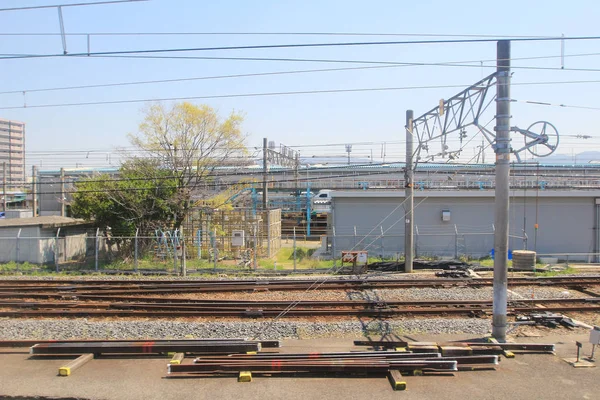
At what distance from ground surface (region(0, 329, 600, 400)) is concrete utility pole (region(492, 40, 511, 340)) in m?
1.67

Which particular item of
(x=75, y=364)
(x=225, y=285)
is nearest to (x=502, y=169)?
(x=75, y=364)

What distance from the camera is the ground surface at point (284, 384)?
20.4 ft

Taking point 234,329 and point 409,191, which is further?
point 409,191

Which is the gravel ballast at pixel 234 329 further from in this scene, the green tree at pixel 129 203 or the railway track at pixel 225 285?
the green tree at pixel 129 203

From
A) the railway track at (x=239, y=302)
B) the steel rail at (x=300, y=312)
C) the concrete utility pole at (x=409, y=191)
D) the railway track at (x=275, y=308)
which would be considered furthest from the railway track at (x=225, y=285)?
the concrete utility pole at (x=409, y=191)

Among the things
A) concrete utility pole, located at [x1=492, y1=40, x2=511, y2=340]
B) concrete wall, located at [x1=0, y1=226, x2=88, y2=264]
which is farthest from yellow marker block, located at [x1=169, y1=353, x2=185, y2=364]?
concrete wall, located at [x1=0, y1=226, x2=88, y2=264]

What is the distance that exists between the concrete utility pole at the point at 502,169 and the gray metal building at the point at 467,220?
45.8ft

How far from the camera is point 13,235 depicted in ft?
67.6

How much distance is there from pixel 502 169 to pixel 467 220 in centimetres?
1540

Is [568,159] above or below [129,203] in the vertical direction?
above

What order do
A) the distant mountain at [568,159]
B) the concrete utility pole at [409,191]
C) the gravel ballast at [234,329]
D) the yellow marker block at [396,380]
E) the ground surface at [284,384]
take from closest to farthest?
the ground surface at [284,384]
the yellow marker block at [396,380]
the gravel ballast at [234,329]
the concrete utility pole at [409,191]
the distant mountain at [568,159]

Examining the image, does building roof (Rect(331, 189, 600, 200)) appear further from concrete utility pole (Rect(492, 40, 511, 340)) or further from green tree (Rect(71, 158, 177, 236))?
concrete utility pole (Rect(492, 40, 511, 340))

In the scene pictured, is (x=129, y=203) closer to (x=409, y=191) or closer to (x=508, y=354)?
(x=409, y=191)

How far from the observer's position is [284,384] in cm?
657
